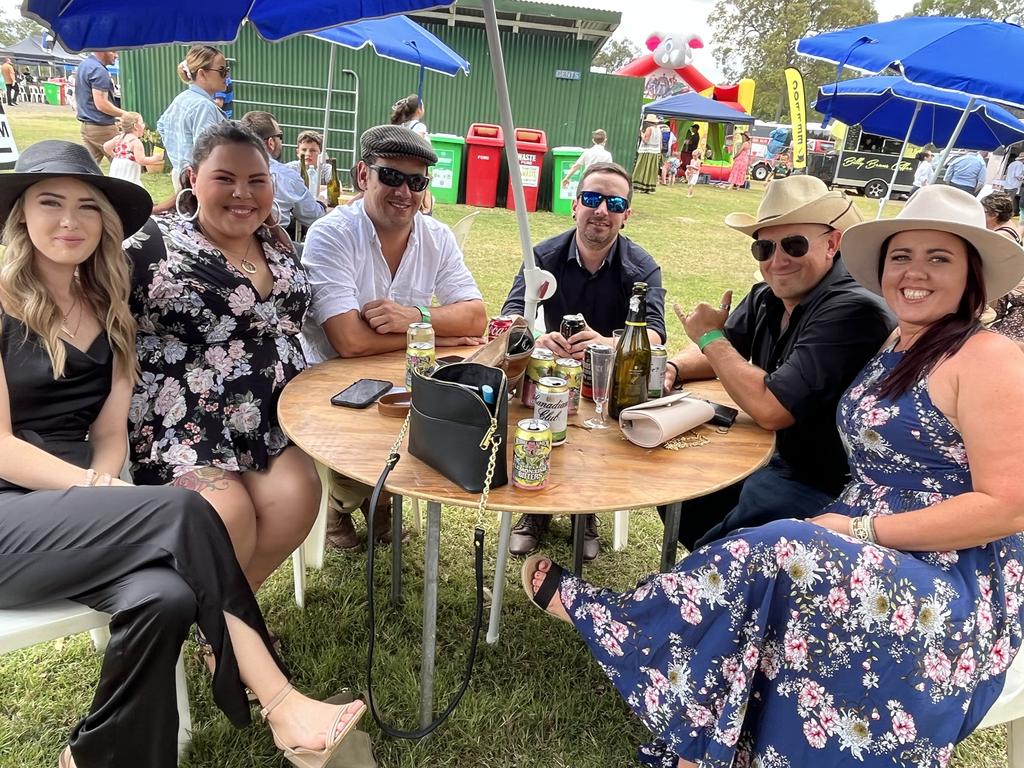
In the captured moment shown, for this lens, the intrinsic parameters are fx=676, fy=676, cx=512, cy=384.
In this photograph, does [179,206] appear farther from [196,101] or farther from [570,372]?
[196,101]

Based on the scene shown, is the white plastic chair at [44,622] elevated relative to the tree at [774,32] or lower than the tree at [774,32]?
lower

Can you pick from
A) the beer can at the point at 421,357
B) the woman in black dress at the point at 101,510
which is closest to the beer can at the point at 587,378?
the beer can at the point at 421,357

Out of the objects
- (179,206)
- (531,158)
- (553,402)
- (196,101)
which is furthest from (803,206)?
(531,158)

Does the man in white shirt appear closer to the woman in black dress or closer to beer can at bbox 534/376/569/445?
the woman in black dress

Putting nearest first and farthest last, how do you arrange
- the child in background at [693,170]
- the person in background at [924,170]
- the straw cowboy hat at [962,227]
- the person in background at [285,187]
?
the straw cowboy hat at [962,227] → the person in background at [285,187] → the person in background at [924,170] → the child in background at [693,170]

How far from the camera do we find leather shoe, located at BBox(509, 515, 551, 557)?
3.27 metres

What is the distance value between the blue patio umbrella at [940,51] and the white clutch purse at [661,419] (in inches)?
108

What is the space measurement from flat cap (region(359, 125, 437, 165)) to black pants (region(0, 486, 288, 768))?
5.16ft

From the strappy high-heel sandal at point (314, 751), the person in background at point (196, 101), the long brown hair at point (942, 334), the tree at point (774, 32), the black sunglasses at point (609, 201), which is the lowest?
the strappy high-heel sandal at point (314, 751)

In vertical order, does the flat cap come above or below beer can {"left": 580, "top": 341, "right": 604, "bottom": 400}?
above

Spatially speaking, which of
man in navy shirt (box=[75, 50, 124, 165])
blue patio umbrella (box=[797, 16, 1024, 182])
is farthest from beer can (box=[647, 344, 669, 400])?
man in navy shirt (box=[75, 50, 124, 165])

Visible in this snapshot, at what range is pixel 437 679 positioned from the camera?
242 cm

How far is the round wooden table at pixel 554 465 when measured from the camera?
1.67 metres

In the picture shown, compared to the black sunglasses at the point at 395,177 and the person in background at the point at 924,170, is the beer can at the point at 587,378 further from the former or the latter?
the person in background at the point at 924,170
